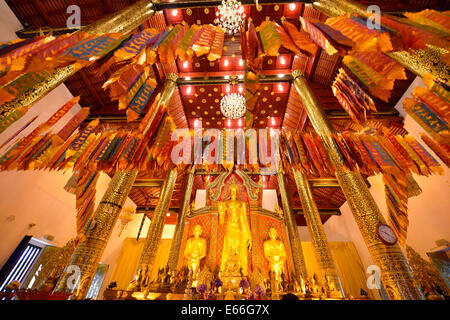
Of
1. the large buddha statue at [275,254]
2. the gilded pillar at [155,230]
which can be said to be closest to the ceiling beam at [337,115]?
the gilded pillar at [155,230]

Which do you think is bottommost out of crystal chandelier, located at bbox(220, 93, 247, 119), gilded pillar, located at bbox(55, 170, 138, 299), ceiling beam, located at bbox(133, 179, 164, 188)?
gilded pillar, located at bbox(55, 170, 138, 299)

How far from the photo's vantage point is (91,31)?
14.8 ft

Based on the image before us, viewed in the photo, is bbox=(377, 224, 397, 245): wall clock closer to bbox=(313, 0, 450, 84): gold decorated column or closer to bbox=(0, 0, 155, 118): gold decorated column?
bbox=(313, 0, 450, 84): gold decorated column

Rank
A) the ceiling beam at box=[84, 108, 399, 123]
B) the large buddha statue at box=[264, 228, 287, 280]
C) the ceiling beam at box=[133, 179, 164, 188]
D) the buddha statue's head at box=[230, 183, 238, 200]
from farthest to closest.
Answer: the ceiling beam at box=[133, 179, 164, 188]
the ceiling beam at box=[84, 108, 399, 123]
the buddha statue's head at box=[230, 183, 238, 200]
the large buddha statue at box=[264, 228, 287, 280]

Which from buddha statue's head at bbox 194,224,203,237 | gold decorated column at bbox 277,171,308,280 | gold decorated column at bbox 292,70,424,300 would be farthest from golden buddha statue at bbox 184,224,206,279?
gold decorated column at bbox 292,70,424,300

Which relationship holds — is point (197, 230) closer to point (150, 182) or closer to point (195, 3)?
point (150, 182)

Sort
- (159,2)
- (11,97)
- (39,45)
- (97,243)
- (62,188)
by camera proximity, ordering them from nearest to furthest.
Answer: (11,97) < (39,45) < (97,243) < (159,2) < (62,188)

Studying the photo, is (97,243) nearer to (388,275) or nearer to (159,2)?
(388,275)

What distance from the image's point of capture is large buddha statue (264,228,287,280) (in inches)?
258

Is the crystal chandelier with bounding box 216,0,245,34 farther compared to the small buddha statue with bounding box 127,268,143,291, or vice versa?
the crystal chandelier with bounding box 216,0,245,34

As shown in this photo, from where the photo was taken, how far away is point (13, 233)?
6602mm

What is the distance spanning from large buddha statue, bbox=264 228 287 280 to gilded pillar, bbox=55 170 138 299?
519 centimetres
